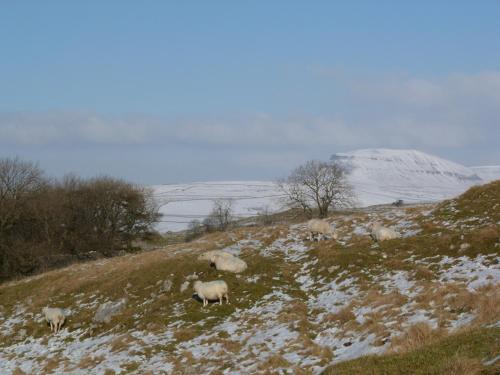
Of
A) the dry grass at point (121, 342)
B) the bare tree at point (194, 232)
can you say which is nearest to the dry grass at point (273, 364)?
the dry grass at point (121, 342)

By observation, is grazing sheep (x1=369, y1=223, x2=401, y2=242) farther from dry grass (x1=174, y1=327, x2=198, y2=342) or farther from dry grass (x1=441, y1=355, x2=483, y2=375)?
dry grass (x1=441, y1=355, x2=483, y2=375)

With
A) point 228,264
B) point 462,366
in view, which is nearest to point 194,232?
point 228,264

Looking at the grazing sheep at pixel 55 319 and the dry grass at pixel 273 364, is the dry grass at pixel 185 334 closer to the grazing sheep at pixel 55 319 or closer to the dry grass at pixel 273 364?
the dry grass at pixel 273 364

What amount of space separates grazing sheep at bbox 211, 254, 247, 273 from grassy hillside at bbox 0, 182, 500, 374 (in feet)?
2.06

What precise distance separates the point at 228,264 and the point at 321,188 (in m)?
51.6

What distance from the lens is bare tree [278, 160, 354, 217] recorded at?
74.9 metres

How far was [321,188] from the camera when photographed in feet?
262

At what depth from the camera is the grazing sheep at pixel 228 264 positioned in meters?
30.2

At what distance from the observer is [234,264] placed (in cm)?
3039

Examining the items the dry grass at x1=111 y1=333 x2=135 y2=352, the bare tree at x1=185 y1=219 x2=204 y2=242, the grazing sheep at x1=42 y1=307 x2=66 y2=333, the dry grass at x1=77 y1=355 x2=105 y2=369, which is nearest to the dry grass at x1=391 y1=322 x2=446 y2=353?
→ the dry grass at x1=111 y1=333 x2=135 y2=352

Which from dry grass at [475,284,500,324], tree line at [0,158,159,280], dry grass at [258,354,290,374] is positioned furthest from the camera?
tree line at [0,158,159,280]

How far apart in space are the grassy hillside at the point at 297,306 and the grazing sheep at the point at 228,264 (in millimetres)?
627

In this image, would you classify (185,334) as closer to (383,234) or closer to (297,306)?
(297,306)

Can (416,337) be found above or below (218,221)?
above
